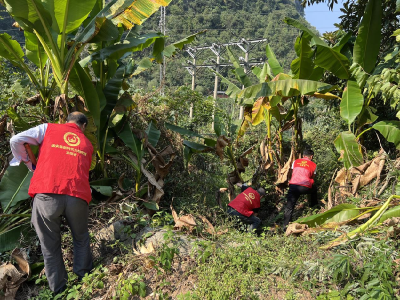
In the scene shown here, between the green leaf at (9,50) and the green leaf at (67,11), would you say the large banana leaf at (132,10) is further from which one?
the green leaf at (9,50)

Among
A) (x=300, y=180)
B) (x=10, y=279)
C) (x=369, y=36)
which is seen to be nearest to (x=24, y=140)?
(x=10, y=279)

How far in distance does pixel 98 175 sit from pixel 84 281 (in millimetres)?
2214

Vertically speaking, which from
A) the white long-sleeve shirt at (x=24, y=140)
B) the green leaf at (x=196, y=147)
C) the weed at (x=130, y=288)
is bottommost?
the weed at (x=130, y=288)

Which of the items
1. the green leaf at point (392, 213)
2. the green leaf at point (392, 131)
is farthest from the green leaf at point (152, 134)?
the green leaf at point (392, 131)

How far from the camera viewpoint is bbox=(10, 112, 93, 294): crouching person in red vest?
3.84 meters

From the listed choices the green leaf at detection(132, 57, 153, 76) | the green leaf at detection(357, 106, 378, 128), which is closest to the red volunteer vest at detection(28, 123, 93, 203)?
the green leaf at detection(132, 57, 153, 76)

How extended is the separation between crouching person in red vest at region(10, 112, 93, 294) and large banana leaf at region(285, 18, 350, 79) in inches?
170

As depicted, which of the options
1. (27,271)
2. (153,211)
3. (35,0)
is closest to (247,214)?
(153,211)

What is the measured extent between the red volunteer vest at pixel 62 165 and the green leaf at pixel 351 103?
4.41 metres

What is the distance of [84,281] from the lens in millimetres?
3900

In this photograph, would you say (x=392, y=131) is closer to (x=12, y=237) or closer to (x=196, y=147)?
(x=196, y=147)

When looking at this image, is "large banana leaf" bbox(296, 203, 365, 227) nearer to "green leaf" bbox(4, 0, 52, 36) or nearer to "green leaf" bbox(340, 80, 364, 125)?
"green leaf" bbox(340, 80, 364, 125)

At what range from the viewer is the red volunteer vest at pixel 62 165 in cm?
384

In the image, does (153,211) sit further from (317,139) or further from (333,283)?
(317,139)
